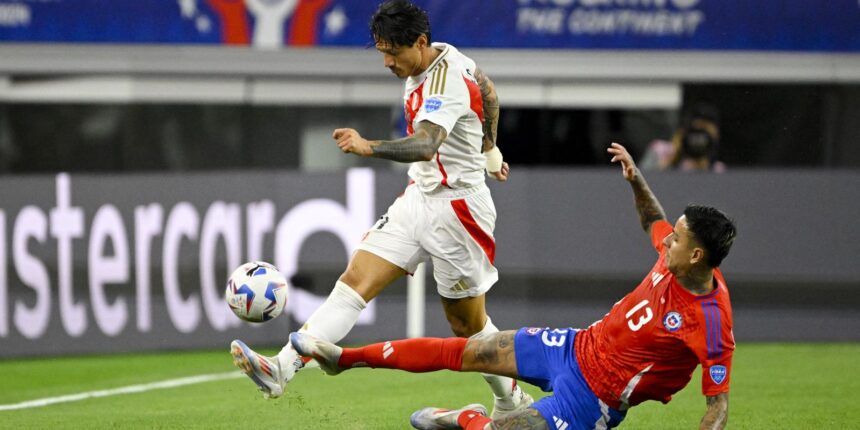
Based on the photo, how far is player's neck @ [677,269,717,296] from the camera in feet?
19.8

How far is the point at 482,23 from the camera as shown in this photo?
14.4 meters

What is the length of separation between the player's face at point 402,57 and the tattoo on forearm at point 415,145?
432mm

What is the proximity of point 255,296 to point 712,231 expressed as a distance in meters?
2.41

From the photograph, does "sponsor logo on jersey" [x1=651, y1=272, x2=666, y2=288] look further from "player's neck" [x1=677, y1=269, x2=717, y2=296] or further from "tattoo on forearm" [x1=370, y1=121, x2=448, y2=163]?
"tattoo on forearm" [x1=370, y1=121, x2=448, y2=163]

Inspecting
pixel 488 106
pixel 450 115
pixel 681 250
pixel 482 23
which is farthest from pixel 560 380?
pixel 482 23

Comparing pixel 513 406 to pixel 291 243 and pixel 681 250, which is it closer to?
pixel 681 250

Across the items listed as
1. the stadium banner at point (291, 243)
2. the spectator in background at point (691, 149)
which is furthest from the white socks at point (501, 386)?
the spectator in background at point (691, 149)

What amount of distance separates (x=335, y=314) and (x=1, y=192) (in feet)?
18.2

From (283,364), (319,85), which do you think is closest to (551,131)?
(319,85)

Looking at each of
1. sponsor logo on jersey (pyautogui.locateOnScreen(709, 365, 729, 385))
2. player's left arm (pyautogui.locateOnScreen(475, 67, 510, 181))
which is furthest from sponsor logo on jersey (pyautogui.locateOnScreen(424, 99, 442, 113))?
sponsor logo on jersey (pyautogui.locateOnScreen(709, 365, 729, 385))

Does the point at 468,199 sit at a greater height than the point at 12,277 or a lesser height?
greater

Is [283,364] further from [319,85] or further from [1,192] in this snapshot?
[319,85]

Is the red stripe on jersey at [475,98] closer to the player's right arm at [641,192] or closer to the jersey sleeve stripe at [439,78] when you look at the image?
the jersey sleeve stripe at [439,78]

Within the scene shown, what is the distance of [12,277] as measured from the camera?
36.9ft
